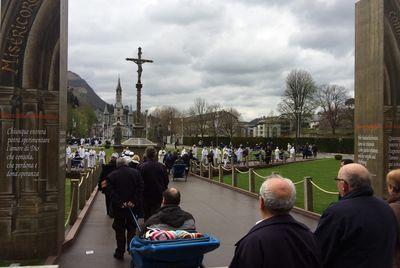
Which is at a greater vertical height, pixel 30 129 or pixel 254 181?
pixel 30 129

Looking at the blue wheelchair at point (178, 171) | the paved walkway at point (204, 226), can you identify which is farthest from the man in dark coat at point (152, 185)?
the blue wheelchair at point (178, 171)

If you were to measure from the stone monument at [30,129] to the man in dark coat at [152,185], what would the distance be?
5.57ft

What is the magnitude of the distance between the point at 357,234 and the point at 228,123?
10469 cm

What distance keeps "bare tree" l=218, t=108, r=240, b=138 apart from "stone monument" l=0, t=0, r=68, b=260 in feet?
321

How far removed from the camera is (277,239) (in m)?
2.88

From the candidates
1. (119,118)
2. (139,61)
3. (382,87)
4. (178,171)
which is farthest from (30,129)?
(119,118)

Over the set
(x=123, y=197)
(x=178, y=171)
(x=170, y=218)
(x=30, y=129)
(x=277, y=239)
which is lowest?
(x=178, y=171)

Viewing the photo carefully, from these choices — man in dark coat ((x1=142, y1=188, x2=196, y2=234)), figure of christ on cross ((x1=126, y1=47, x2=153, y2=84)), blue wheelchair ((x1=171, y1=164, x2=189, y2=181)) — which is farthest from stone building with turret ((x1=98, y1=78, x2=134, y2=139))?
man in dark coat ((x1=142, y1=188, x2=196, y2=234))

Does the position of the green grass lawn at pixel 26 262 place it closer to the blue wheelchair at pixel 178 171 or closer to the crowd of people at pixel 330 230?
the crowd of people at pixel 330 230

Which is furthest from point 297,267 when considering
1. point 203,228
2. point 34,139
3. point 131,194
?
point 203,228

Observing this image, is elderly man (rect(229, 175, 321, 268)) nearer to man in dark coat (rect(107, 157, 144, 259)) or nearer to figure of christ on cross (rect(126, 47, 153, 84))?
man in dark coat (rect(107, 157, 144, 259))

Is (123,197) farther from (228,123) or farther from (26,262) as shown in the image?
(228,123)

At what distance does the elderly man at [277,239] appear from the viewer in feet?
9.32

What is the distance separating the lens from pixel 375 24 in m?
9.70
